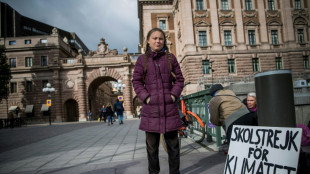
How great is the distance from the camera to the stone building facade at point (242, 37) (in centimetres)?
2462

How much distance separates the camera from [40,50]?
32531mm

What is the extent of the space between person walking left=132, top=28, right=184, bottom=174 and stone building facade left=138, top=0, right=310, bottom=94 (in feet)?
71.0

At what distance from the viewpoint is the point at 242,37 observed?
25.4 meters

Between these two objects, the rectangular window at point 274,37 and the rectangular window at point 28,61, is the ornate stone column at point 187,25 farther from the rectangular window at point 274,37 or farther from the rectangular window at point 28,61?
the rectangular window at point 28,61

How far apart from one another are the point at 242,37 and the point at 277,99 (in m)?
26.0

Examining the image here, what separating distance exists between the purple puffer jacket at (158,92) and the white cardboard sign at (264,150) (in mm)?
776

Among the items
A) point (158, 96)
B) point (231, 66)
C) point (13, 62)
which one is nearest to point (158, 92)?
point (158, 96)

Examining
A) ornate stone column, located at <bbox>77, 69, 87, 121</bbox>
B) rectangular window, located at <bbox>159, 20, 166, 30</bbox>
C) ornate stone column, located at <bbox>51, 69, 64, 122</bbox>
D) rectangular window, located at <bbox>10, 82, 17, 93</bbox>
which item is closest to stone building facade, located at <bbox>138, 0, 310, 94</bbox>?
rectangular window, located at <bbox>159, 20, 166, 30</bbox>

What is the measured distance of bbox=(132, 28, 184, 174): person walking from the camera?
2650 mm

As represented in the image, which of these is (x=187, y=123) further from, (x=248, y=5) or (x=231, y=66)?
(x=248, y=5)

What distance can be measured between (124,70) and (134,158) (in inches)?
1085

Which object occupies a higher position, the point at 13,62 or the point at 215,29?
the point at 215,29

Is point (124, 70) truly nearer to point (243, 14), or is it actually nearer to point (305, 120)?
point (243, 14)

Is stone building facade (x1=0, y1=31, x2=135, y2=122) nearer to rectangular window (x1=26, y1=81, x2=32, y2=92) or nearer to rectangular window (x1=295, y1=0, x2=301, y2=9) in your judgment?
rectangular window (x1=26, y1=81, x2=32, y2=92)
